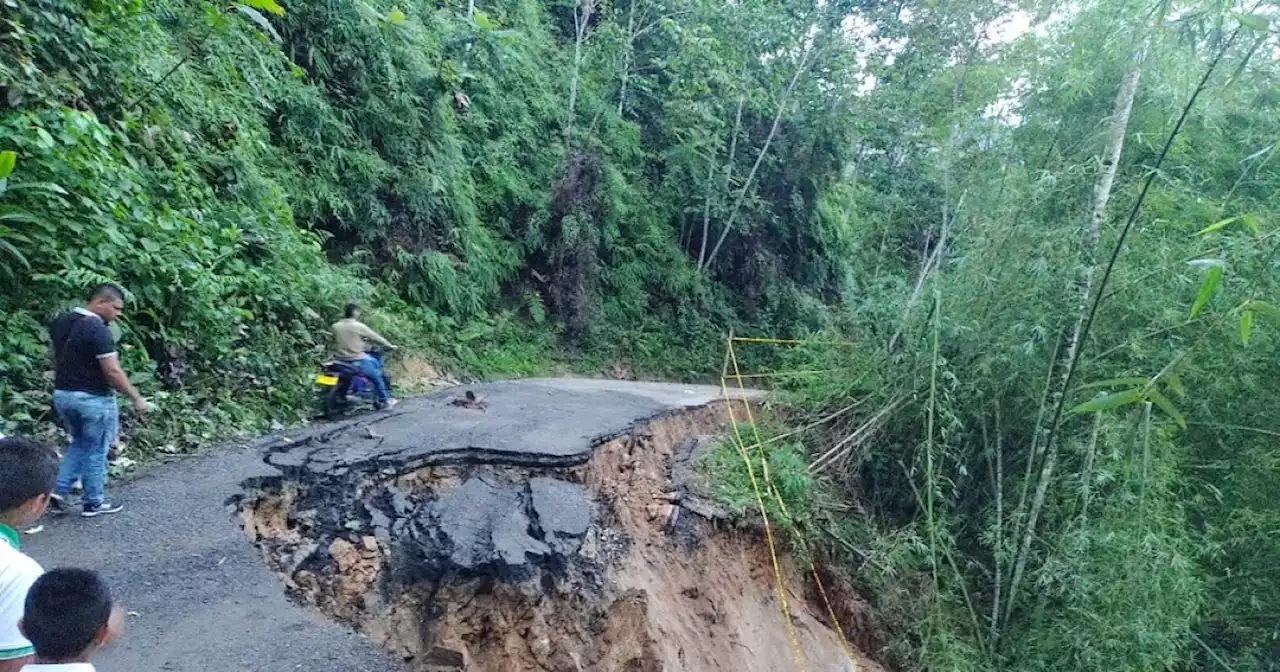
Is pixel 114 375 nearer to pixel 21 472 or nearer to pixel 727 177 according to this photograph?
pixel 21 472

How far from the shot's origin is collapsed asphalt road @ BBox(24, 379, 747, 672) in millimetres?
3891

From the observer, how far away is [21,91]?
645cm

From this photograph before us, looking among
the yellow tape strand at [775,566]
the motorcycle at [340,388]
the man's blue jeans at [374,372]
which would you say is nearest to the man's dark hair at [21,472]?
the motorcycle at [340,388]

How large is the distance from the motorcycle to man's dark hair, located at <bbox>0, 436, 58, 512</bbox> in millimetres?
4854

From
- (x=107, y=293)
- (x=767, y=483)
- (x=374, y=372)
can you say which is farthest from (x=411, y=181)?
(x=107, y=293)

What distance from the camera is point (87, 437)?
4.82m

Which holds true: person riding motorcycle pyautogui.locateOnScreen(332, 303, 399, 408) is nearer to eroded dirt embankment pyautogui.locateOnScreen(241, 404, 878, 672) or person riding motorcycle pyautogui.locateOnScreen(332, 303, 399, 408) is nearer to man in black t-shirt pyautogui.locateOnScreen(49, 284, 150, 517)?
eroded dirt embankment pyautogui.locateOnScreen(241, 404, 878, 672)

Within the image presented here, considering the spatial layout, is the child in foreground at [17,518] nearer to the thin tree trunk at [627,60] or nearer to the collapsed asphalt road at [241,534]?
the collapsed asphalt road at [241,534]

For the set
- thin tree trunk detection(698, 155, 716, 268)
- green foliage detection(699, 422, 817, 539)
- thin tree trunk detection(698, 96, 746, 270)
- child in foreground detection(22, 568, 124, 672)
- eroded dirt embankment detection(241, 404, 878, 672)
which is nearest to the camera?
child in foreground detection(22, 568, 124, 672)

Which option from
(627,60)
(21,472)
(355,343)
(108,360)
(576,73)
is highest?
(627,60)

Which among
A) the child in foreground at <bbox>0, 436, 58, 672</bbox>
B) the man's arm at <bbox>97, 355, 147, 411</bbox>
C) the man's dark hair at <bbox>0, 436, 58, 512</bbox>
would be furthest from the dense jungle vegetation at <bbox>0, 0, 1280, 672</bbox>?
the man's dark hair at <bbox>0, 436, 58, 512</bbox>

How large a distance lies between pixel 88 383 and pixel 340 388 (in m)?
2.85

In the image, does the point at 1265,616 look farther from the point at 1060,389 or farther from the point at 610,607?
the point at 610,607

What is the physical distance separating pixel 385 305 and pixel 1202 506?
9863mm
